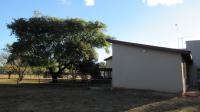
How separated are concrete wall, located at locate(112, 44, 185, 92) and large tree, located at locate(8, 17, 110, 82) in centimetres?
1149

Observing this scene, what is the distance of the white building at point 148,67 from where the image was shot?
71.1 feet

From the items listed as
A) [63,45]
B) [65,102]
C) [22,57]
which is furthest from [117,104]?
[22,57]

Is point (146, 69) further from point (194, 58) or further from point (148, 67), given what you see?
point (194, 58)

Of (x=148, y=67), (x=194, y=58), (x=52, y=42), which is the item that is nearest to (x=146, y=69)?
(x=148, y=67)

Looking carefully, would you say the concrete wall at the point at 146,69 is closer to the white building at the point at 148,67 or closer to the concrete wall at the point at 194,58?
the white building at the point at 148,67

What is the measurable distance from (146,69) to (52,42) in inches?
645

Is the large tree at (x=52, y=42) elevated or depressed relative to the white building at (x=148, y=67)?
elevated

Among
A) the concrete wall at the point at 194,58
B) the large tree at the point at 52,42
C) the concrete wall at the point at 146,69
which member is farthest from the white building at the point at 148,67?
the concrete wall at the point at 194,58

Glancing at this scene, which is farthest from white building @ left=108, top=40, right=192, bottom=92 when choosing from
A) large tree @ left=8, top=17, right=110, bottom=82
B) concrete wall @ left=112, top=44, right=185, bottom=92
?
large tree @ left=8, top=17, right=110, bottom=82

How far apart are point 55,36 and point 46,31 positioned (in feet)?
3.98

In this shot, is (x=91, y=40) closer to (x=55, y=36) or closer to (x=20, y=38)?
(x=55, y=36)

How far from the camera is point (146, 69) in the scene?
2273 cm

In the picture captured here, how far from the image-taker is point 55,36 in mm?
35344

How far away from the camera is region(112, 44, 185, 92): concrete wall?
21703 millimetres
